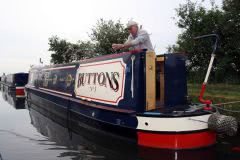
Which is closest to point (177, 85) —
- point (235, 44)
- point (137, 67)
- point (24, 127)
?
point (137, 67)

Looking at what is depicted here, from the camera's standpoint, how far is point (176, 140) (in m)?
6.09

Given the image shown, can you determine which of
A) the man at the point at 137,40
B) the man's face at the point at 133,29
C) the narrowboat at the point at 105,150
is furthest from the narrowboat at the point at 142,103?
the man's face at the point at 133,29

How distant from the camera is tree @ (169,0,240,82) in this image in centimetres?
2019

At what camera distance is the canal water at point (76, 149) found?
20.1 ft

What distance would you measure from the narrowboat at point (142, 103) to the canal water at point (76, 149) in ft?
0.67

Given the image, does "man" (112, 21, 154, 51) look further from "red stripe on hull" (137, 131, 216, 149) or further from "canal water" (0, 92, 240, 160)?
"canal water" (0, 92, 240, 160)

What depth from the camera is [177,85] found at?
727 cm

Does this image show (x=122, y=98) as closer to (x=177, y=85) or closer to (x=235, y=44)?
(x=177, y=85)

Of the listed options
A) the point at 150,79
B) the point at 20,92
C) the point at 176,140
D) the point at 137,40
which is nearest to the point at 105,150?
the point at 176,140

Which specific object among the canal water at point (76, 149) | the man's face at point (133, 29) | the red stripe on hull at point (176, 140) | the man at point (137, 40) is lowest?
the canal water at point (76, 149)

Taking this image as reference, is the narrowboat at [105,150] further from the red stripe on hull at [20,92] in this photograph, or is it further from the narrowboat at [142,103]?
the red stripe on hull at [20,92]

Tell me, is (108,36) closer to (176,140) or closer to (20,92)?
(20,92)

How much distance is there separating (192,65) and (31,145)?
17.2 m

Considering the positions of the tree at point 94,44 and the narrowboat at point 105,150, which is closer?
the narrowboat at point 105,150
